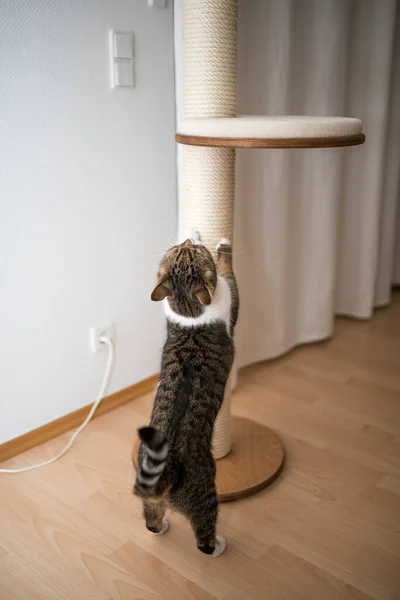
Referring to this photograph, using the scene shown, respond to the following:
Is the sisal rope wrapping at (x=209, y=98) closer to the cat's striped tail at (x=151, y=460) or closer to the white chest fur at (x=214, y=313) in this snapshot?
the white chest fur at (x=214, y=313)

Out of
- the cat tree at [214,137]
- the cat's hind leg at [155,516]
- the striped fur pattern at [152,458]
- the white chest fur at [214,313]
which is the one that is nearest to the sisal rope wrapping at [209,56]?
the cat tree at [214,137]

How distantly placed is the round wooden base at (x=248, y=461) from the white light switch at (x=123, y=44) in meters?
1.29

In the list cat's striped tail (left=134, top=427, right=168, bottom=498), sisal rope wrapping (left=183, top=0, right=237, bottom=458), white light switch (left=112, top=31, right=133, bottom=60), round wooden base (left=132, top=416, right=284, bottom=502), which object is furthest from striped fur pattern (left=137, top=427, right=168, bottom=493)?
white light switch (left=112, top=31, right=133, bottom=60)

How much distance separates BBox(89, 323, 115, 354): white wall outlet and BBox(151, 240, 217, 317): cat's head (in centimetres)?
65

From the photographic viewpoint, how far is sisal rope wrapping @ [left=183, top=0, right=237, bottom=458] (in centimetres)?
167

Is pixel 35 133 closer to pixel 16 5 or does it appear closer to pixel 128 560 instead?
pixel 16 5

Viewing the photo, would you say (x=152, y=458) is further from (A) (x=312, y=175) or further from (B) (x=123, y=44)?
(A) (x=312, y=175)

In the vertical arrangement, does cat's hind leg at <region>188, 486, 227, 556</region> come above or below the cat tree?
below

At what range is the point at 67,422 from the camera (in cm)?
212

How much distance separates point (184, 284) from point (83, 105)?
0.77m

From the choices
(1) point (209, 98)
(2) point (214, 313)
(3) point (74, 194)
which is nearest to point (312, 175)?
(1) point (209, 98)

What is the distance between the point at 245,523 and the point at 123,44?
60.9 inches

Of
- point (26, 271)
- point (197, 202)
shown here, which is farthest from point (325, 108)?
point (26, 271)

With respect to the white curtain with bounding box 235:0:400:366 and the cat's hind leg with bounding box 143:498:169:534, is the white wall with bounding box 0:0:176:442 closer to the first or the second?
the white curtain with bounding box 235:0:400:366
